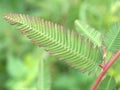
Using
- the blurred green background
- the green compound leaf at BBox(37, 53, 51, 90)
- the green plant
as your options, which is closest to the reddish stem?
the green plant

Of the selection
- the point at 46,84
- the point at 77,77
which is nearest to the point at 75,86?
the point at 77,77

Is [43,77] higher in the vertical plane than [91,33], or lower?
lower

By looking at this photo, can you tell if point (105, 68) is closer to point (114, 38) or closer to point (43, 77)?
point (114, 38)

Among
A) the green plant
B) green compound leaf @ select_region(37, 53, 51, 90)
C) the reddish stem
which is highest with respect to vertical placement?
the green plant

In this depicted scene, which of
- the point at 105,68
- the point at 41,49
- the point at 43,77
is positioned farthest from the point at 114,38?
the point at 41,49

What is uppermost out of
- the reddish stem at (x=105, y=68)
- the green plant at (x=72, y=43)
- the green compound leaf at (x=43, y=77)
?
the green plant at (x=72, y=43)

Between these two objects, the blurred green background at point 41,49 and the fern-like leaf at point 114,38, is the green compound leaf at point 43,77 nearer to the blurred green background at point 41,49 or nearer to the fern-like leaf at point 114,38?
the fern-like leaf at point 114,38

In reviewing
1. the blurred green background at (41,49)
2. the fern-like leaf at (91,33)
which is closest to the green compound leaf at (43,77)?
the fern-like leaf at (91,33)

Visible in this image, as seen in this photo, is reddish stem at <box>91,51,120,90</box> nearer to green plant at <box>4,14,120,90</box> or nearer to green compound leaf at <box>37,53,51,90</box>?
green plant at <box>4,14,120,90</box>
